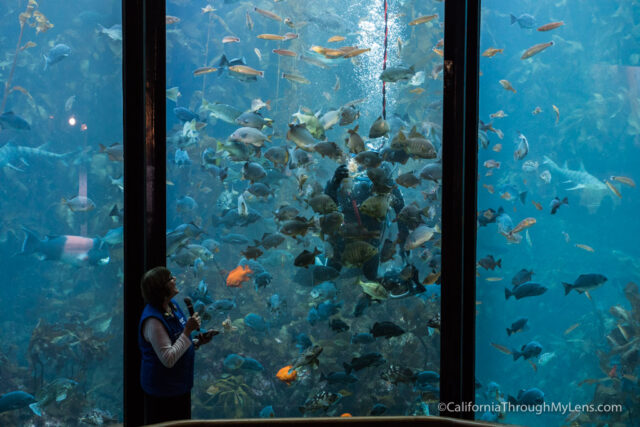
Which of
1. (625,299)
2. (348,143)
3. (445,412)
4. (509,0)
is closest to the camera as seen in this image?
(445,412)

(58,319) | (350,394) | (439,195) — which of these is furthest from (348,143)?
(58,319)

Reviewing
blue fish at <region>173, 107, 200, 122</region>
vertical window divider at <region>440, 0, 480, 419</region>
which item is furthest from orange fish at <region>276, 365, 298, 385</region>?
blue fish at <region>173, 107, 200, 122</region>

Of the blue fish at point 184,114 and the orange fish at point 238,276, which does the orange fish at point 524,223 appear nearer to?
the orange fish at point 238,276

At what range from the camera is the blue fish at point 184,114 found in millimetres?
3483

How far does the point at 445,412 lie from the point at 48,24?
402 centimetres

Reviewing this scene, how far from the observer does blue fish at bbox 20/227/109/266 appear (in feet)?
9.81

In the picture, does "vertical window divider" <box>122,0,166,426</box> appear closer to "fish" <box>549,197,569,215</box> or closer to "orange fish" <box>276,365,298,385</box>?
"orange fish" <box>276,365,298,385</box>

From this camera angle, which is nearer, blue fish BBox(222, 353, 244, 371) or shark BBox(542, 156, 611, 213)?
blue fish BBox(222, 353, 244, 371)

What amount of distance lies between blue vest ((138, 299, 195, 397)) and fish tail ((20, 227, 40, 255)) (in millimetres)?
1052

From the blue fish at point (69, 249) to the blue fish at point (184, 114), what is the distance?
3.59 ft

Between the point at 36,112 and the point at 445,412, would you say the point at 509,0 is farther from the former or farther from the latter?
the point at 36,112

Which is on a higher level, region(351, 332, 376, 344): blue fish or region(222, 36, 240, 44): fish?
region(222, 36, 240, 44): fish

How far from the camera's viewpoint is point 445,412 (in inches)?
131

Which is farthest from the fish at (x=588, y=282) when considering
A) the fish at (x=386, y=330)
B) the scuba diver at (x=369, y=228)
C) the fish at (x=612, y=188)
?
the fish at (x=386, y=330)
